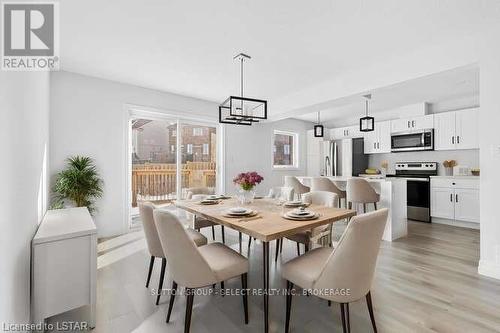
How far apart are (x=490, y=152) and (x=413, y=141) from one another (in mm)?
2985

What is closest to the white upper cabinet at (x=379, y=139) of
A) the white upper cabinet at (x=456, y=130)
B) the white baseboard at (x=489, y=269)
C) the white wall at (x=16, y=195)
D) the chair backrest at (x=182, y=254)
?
the white upper cabinet at (x=456, y=130)

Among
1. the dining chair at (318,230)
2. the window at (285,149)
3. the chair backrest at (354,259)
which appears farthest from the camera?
the window at (285,149)

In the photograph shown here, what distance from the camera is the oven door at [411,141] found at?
497cm

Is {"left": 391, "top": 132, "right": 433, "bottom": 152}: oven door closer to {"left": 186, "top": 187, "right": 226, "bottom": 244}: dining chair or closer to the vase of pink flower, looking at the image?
the vase of pink flower

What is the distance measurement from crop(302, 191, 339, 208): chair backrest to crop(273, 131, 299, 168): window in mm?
3585

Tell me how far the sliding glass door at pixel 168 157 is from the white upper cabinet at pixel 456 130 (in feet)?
15.1

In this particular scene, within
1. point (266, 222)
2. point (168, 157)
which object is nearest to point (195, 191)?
point (168, 157)

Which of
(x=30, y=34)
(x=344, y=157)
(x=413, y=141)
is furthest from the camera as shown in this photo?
(x=344, y=157)

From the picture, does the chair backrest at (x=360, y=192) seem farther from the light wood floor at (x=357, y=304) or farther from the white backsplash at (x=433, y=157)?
the white backsplash at (x=433, y=157)

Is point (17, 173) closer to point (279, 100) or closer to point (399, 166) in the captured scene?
point (279, 100)

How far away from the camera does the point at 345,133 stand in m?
6.66

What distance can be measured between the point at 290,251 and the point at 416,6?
2.91 m

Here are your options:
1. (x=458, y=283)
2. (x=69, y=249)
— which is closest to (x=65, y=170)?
(x=69, y=249)

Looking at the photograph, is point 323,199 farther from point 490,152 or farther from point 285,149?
point 285,149
